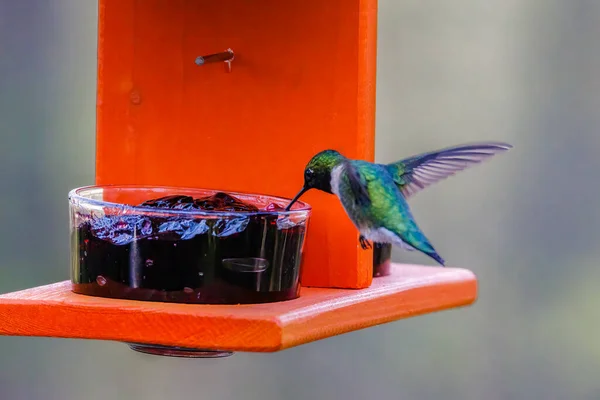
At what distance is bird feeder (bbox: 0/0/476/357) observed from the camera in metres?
2.44

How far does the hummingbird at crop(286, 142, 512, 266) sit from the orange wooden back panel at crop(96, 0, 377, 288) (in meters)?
0.11

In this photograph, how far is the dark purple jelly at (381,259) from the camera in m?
2.76

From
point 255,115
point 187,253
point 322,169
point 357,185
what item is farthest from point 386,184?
point 187,253

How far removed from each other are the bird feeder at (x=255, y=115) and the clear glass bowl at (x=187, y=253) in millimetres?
23

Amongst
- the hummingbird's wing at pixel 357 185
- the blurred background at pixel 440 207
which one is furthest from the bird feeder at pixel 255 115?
the blurred background at pixel 440 207

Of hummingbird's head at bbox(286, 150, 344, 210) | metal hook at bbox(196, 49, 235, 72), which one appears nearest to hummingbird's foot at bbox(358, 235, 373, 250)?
hummingbird's head at bbox(286, 150, 344, 210)

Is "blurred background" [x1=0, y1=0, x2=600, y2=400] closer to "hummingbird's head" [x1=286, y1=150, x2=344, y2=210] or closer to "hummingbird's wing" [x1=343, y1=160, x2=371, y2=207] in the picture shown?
"hummingbird's wing" [x1=343, y1=160, x2=371, y2=207]

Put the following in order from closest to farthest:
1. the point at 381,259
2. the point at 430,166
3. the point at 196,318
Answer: the point at 196,318 → the point at 430,166 → the point at 381,259

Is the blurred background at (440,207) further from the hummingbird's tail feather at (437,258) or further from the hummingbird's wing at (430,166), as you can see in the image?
the hummingbird's tail feather at (437,258)

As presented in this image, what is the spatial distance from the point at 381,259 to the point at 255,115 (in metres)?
0.57

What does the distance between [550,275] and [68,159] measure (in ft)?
9.36

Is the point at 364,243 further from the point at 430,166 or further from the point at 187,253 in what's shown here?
the point at 187,253

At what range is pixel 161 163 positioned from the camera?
2652 mm

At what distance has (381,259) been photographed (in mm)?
2789
